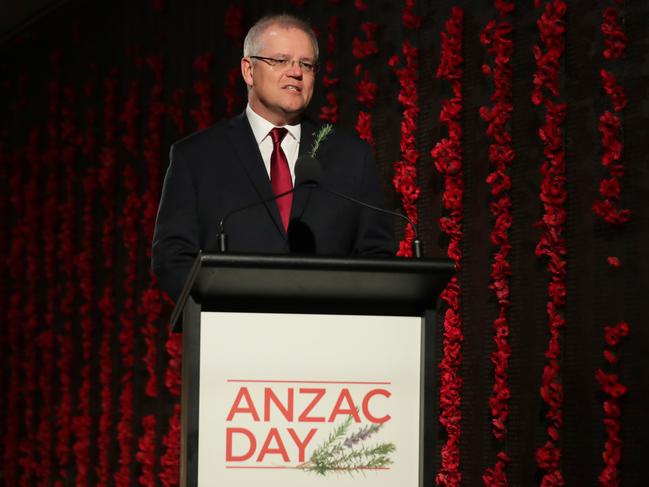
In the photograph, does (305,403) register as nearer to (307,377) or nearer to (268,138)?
(307,377)

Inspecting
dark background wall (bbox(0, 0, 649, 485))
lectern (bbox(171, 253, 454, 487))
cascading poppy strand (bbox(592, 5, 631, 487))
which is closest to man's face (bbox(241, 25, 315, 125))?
lectern (bbox(171, 253, 454, 487))

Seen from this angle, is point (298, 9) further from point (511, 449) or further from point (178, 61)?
point (511, 449)

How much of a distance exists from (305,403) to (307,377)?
0.04 meters

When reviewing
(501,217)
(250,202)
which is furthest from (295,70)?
(501,217)

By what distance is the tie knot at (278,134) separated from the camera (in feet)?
7.39

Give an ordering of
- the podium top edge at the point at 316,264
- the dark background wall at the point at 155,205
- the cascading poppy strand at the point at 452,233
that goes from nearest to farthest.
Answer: the podium top edge at the point at 316,264
the dark background wall at the point at 155,205
the cascading poppy strand at the point at 452,233

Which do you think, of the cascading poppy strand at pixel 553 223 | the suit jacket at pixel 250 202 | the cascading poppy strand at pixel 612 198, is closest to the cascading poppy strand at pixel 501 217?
the cascading poppy strand at pixel 553 223

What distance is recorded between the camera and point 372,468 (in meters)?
1.75

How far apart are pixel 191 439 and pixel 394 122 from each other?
94.5 inches

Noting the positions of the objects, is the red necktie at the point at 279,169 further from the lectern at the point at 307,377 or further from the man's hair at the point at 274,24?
the lectern at the point at 307,377

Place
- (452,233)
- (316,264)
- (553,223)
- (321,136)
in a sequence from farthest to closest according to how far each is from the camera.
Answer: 1. (452,233)
2. (553,223)
3. (321,136)
4. (316,264)

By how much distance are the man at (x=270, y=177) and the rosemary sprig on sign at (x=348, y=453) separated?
0.50m

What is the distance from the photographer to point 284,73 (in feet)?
7.14

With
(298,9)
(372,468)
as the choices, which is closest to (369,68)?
(298,9)
